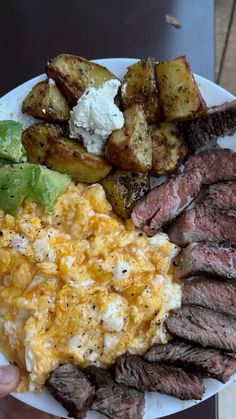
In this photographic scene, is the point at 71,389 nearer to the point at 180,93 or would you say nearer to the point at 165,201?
the point at 165,201

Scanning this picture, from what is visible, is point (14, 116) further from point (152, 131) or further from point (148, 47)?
point (148, 47)

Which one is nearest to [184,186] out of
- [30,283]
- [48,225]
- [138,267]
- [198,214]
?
[198,214]

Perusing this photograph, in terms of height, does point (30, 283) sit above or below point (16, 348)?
above

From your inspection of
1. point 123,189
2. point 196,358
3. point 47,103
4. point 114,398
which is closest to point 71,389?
point 114,398

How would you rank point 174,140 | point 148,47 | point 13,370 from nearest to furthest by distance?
point 13,370, point 174,140, point 148,47

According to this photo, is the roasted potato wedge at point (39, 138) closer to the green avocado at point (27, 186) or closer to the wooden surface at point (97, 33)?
the green avocado at point (27, 186)

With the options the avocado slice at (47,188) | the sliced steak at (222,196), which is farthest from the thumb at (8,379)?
the sliced steak at (222,196)
